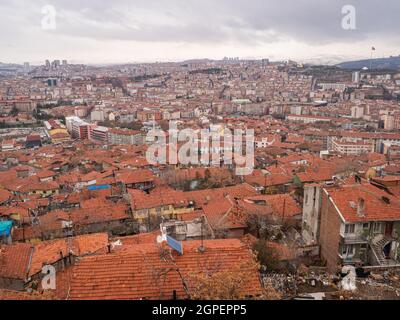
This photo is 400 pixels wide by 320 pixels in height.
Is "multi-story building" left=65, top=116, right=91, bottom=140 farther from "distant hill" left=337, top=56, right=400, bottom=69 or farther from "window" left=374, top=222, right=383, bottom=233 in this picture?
"distant hill" left=337, top=56, right=400, bottom=69

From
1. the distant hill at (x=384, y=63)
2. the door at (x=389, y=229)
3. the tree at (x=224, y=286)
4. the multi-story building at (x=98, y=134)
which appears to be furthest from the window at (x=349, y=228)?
the distant hill at (x=384, y=63)

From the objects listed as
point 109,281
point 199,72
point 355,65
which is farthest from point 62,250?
point 355,65

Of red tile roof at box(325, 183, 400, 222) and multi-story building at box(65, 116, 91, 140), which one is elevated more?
red tile roof at box(325, 183, 400, 222)

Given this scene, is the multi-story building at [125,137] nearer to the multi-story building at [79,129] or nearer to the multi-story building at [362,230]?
the multi-story building at [79,129]

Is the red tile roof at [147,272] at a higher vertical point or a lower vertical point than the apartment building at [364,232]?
higher

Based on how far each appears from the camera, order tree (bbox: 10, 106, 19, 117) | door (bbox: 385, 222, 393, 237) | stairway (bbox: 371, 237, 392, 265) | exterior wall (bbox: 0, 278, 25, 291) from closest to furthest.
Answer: exterior wall (bbox: 0, 278, 25, 291)
stairway (bbox: 371, 237, 392, 265)
door (bbox: 385, 222, 393, 237)
tree (bbox: 10, 106, 19, 117)

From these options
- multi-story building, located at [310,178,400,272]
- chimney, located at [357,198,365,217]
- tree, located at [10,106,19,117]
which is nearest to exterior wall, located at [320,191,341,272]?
multi-story building, located at [310,178,400,272]

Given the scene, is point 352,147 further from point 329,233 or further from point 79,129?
point 79,129

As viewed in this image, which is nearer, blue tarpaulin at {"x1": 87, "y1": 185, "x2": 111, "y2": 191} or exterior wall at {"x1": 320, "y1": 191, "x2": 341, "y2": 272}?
exterior wall at {"x1": 320, "y1": 191, "x2": 341, "y2": 272}
